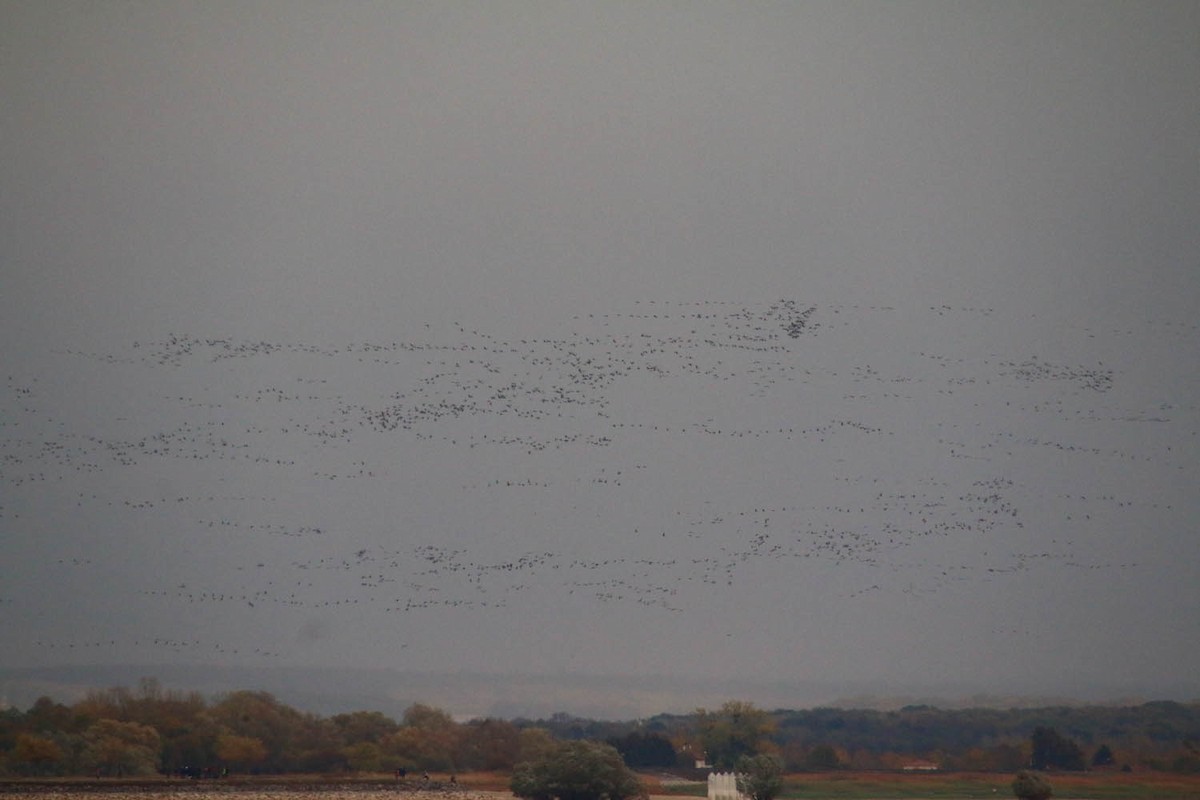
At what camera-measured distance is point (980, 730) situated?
217 ft

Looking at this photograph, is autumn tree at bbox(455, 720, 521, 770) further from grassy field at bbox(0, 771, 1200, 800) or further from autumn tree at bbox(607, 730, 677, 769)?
autumn tree at bbox(607, 730, 677, 769)

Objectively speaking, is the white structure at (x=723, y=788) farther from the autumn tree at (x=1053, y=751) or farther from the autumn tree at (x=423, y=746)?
the autumn tree at (x=1053, y=751)

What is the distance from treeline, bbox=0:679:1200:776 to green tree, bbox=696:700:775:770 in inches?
2.0

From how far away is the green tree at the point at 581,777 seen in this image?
45.0 m

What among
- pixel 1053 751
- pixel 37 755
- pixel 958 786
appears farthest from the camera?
pixel 1053 751

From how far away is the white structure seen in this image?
4734 cm

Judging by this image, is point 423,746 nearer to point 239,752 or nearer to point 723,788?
point 239,752

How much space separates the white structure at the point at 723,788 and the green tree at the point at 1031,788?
8.46m

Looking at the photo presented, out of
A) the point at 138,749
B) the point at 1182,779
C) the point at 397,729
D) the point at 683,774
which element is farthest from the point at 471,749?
the point at 1182,779

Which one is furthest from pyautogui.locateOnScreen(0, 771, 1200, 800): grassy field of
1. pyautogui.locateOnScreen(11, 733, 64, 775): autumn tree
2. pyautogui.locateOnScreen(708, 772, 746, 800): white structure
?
pyautogui.locateOnScreen(11, 733, 64, 775): autumn tree

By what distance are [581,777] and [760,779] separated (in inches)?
241

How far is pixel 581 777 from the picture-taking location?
4509cm

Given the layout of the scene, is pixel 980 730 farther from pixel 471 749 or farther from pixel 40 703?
pixel 40 703

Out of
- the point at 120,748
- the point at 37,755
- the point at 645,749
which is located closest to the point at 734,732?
the point at 645,749
